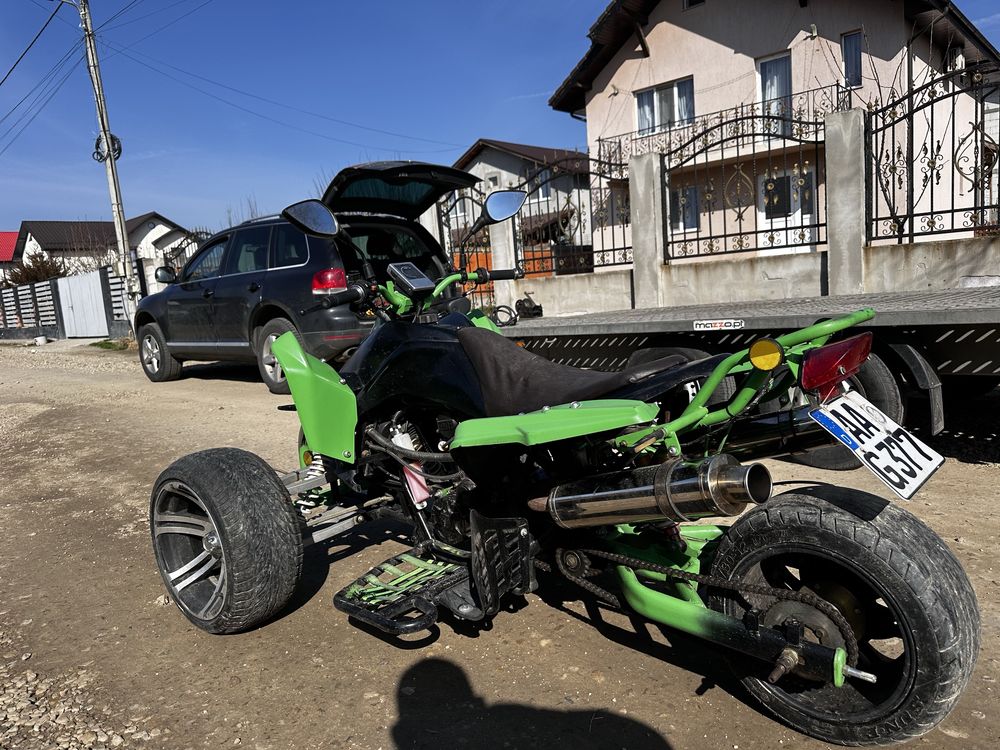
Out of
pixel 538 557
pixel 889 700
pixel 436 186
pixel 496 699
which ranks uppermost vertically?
pixel 436 186

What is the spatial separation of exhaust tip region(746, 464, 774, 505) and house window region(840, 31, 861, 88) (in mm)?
19431

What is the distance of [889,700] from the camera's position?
198 centimetres

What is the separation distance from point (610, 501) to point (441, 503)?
2.77ft

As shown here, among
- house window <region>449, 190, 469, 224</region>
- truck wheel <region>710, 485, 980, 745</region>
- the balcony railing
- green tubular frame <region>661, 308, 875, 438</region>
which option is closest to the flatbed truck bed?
green tubular frame <region>661, 308, 875, 438</region>

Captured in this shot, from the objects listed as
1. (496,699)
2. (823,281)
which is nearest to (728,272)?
(823,281)

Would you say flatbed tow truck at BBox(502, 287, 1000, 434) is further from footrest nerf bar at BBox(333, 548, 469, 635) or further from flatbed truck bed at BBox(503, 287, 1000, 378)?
footrest nerf bar at BBox(333, 548, 469, 635)

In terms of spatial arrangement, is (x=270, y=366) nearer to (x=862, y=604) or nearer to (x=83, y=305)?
(x=862, y=604)

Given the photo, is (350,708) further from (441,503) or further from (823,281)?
(823,281)

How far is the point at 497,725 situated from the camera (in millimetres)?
2357

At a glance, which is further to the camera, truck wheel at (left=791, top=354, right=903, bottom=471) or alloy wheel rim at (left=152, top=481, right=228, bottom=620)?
truck wheel at (left=791, top=354, right=903, bottom=471)

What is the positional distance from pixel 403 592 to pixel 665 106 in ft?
73.4

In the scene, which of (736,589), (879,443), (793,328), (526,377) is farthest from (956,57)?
(736,589)

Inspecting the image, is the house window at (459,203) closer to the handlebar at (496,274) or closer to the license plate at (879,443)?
the handlebar at (496,274)

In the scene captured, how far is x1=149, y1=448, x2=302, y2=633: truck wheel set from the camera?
280cm
